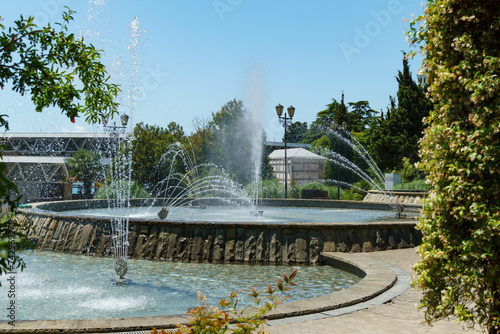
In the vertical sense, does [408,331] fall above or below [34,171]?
below

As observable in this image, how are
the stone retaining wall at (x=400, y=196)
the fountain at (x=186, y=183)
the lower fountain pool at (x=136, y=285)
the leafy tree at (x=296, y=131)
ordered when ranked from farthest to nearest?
the leafy tree at (x=296, y=131) → the fountain at (x=186, y=183) → the stone retaining wall at (x=400, y=196) → the lower fountain pool at (x=136, y=285)

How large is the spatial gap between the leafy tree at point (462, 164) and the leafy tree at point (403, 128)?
33.2 m

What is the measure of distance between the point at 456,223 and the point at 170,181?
30347mm

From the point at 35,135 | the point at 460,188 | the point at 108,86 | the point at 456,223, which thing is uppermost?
the point at 35,135

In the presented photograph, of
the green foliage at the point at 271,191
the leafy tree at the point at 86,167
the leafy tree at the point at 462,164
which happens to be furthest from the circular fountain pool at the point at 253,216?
the leafy tree at the point at 86,167

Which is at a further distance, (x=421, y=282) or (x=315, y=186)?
(x=315, y=186)

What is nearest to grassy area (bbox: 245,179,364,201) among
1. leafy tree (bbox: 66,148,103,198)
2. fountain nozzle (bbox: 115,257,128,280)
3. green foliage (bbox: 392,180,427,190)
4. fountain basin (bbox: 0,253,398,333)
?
green foliage (bbox: 392,180,427,190)

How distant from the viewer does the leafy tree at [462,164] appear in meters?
3.29

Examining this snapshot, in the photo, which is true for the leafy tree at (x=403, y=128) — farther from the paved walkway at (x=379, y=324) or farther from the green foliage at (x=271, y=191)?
the paved walkway at (x=379, y=324)

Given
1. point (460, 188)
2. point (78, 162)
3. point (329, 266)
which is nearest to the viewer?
point (460, 188)

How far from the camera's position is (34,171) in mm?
47500

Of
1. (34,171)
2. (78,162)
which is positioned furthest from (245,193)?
(34,171)

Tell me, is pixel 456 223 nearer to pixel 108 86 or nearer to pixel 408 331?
pixel 408 331

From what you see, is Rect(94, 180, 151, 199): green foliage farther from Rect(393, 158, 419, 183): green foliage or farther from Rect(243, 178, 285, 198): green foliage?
Rect(393, 158, 419, 183): green foliage
